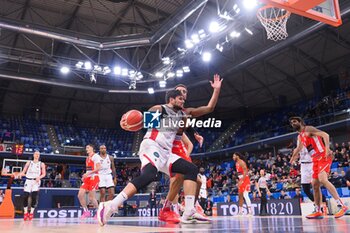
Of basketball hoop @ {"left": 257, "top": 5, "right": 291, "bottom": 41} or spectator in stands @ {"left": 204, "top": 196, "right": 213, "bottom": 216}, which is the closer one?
basketball hoop @ {"left": 257, "top": 5, "right": 291, "bottom": 41}

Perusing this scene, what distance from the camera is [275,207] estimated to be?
1248 centimetres

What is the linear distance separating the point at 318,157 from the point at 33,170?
25.0ft

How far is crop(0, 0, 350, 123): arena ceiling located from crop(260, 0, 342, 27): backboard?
678 centimetres

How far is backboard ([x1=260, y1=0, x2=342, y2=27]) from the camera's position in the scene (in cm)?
627

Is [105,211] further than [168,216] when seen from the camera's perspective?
No

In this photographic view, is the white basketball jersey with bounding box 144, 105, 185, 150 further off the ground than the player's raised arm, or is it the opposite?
the player's raised arm

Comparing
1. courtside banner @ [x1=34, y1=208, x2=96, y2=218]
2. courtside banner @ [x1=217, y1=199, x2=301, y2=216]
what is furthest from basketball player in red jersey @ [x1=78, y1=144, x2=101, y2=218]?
courtside banner @ [x1=34, y1=208, x2=96, y2=218]

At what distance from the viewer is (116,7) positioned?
19312mm

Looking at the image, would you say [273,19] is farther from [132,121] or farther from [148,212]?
[148,212]

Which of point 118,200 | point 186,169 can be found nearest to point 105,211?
point 118,200

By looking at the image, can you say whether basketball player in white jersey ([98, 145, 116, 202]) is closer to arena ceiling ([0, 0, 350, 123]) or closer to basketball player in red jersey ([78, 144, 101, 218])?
basketball player in red jersey ([78, 144, 101, 218])

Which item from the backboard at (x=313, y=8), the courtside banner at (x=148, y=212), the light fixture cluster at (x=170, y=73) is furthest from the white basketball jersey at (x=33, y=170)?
the light fixture cluster at (x=170, y=73)

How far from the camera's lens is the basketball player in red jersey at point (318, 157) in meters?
6.33

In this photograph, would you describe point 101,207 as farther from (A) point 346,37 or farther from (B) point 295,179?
(A) point 346,37
